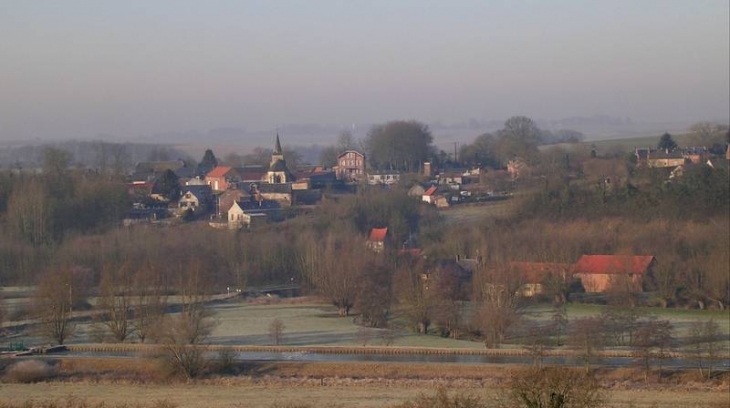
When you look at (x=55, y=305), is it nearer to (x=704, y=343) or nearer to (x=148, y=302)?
(x=148, y=302)

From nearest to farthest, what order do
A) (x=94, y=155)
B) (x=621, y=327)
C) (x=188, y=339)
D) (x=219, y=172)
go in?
(x=188, y=339)
(x=621, y=327)
(x=219, y=172)
(x=94, y=155)

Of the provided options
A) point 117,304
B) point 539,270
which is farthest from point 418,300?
point 117,304

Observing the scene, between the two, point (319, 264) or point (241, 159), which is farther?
point (241, 159)

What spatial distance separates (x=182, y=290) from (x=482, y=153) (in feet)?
117

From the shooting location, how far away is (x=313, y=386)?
17406mm

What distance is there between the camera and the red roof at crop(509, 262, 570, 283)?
2658 centimetres

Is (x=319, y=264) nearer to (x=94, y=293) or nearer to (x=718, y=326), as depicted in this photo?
(x=94, y=293)

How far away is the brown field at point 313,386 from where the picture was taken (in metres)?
15.8

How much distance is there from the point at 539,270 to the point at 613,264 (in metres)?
2.08

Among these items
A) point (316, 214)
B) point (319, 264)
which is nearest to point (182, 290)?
point (319, 264)

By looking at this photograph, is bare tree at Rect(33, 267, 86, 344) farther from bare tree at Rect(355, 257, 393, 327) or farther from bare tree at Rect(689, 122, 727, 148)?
bare tree at Rect(689, 122, 727, 148)

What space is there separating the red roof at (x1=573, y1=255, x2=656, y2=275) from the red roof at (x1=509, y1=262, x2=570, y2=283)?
2.73 feet

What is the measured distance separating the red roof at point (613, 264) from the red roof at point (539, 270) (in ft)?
2.73

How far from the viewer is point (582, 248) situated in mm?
30109
